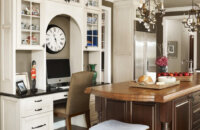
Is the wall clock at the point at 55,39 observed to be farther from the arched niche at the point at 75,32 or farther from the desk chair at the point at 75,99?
the desk chair at the point at 75,99

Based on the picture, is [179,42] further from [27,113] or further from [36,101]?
[27,113]

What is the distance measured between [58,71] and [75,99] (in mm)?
874

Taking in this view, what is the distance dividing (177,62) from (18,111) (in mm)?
7416

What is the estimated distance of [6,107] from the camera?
157 inches

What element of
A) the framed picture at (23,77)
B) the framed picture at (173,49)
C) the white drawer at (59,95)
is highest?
the framed picture at (173,49)

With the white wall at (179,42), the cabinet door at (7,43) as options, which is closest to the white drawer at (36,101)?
the cabinet door at (7,43)

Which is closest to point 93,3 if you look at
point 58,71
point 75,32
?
point 75,32

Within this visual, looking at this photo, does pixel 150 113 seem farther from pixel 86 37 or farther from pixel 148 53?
pixel 148 53

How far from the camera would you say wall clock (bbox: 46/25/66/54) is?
4727 millimetres

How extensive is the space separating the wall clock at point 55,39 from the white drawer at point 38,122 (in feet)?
4.14

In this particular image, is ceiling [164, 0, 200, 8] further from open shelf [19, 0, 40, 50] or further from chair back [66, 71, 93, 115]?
open shelf [19, 0, 40, 50]

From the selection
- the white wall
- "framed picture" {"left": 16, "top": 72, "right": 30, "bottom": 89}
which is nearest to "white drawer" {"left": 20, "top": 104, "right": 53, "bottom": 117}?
"framed picture" {"left": 16, "top": 72, "right": 30, "bottom": 89}

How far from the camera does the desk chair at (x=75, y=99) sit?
4125mm

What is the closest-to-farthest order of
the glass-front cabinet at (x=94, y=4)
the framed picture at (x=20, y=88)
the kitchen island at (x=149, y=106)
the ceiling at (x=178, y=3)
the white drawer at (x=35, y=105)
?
the kitchen island at (x=149, y=106)
the white drawer at (x=35, y=105)
the framed picture at (x=20, y=88)
the glass-front cabinet at (x=94, y=4)
the ceiling at (x=178, y=3)
